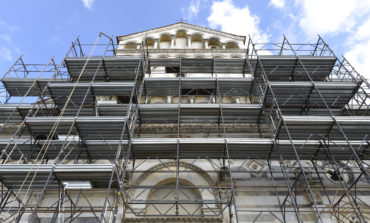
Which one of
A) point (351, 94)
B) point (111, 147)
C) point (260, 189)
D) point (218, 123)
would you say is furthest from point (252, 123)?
point (111, 147)

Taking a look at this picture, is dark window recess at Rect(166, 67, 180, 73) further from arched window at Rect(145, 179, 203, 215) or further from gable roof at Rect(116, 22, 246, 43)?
arched window at Rect(145, 179, 203, 215)

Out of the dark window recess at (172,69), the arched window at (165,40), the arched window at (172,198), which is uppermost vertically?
the arched window at (165,40)

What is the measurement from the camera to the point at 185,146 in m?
12.4

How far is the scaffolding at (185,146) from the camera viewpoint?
435 inches

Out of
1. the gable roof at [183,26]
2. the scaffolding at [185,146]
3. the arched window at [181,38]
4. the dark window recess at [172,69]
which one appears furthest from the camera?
the arched window at [181,38]

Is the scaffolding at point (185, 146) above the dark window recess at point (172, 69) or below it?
below

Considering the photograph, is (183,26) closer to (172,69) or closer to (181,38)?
(181,38)

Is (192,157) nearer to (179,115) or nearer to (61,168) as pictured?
(179,115)

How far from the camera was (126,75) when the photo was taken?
17859 millimetres

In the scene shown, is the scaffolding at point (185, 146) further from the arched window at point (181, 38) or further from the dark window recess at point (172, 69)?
the arched window at point (181, 38)

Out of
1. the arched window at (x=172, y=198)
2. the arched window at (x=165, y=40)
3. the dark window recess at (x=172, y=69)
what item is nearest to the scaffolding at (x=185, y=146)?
the arched window at (x=172, y=198)

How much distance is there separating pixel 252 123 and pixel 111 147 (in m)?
7.57

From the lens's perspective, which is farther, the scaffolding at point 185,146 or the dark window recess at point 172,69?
the dark window recess at point 172,69

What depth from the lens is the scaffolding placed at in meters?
11.0
